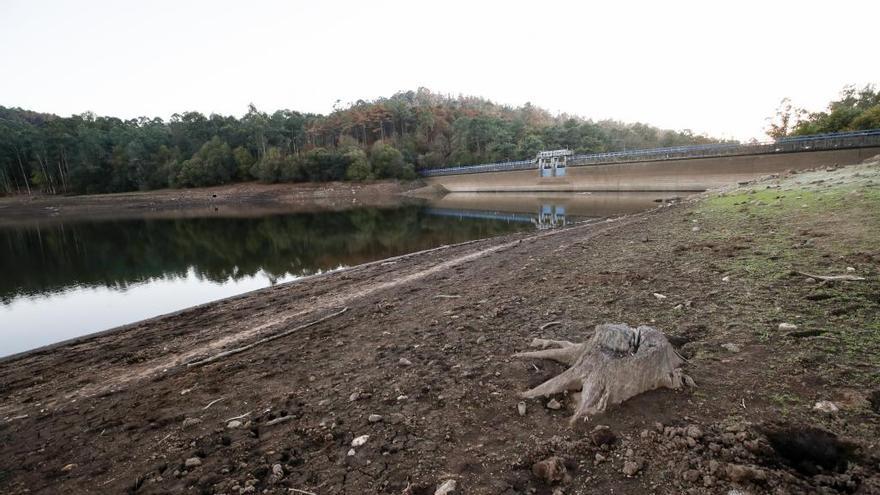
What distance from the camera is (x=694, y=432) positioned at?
2.73m

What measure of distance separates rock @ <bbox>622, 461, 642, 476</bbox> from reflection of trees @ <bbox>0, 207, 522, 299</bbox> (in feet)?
47.8

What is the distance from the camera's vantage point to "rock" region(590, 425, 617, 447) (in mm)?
2895

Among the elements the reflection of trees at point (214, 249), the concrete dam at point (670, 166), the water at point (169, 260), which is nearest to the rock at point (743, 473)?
the water at point (169, 260)

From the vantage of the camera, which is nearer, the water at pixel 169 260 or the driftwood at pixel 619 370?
the driftwood at pixel 619 370

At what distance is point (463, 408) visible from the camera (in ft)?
Answer: 12.2

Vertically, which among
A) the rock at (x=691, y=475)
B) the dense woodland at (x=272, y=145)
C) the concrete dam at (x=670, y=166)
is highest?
the dense woodland at (x=272, y=145)

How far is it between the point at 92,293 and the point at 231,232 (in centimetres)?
1610

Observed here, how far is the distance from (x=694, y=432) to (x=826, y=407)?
974 millimetres

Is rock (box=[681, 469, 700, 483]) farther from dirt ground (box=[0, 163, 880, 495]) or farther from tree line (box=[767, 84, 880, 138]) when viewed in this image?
tree line (box=[767, 84, 880, 138])

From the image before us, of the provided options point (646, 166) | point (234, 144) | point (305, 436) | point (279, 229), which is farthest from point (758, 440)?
point (234, 144)

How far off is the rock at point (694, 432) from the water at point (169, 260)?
13344mm

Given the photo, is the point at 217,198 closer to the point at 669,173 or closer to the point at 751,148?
the point at 669,173

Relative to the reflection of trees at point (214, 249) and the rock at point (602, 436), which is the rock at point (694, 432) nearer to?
the rock at point (602, 436)

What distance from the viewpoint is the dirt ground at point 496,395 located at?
267 cm
